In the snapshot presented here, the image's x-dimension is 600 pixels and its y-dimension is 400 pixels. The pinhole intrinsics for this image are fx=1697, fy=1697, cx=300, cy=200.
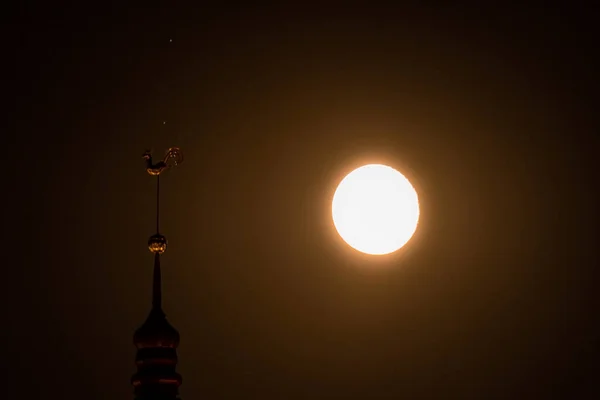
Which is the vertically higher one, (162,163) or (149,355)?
(162,163)

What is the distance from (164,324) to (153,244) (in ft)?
4.61

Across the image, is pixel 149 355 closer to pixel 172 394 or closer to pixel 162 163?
pixel 172 394

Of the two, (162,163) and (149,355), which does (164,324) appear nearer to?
(149,355)

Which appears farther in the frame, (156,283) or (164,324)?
(156,283)

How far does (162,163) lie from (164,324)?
2.83m

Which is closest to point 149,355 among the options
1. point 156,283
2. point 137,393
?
point 137,393

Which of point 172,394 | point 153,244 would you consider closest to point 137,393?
point 172,394

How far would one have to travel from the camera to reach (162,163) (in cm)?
2958

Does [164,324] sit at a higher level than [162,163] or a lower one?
lower

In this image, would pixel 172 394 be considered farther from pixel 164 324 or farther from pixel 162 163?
pixel 162 163

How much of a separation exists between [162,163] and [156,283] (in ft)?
8.37

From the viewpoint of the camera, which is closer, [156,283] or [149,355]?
[149,355]

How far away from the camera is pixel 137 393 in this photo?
2805cm

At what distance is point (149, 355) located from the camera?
28.4 metres
